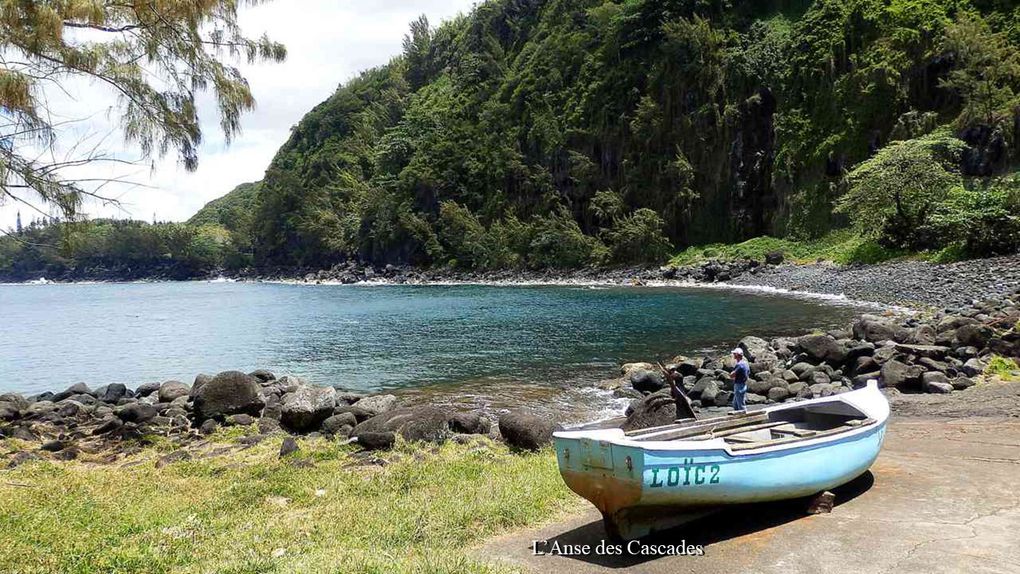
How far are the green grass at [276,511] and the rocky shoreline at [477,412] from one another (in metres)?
1.53

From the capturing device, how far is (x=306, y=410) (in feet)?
50.9

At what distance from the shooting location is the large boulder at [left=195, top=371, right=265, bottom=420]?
1628 cm

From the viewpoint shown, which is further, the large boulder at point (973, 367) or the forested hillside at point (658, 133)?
the forested hillside at point (658, 133)

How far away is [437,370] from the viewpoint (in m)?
24.0

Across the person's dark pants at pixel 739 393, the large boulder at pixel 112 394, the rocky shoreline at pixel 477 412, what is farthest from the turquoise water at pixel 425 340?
the person's dark pants at pixel 739 393

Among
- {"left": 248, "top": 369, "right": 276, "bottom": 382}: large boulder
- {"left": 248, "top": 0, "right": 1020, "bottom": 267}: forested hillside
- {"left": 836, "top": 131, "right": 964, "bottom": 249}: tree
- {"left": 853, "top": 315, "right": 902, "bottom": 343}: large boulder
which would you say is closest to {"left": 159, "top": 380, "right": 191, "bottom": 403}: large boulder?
{"left": 248, "top": 369, "right": 276, "bottom": 382}: large boulder

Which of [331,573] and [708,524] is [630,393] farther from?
[331,573]

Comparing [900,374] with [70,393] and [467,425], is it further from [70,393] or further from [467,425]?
[70,393]

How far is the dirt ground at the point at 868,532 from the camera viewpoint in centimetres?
615

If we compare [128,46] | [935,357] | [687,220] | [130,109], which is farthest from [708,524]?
[687,220]

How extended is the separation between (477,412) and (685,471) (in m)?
10.8

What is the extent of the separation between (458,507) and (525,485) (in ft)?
4.00

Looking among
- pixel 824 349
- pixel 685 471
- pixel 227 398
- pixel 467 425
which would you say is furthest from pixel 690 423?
pixel 824 349

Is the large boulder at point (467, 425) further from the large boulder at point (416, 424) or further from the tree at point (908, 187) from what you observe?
the tree at point (908, 187)
